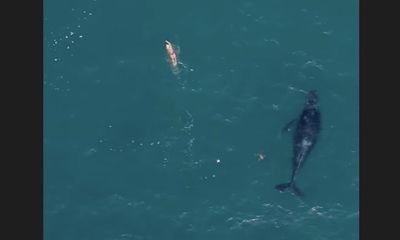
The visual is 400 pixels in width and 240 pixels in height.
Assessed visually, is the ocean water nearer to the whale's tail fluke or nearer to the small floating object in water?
the small floating object in water

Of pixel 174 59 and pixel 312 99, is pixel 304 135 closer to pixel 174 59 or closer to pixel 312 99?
pixel 312 99

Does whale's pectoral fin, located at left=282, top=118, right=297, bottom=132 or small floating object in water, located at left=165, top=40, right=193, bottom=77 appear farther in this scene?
small floating object in water, located at left=165, top=40, right=193, bottom=77

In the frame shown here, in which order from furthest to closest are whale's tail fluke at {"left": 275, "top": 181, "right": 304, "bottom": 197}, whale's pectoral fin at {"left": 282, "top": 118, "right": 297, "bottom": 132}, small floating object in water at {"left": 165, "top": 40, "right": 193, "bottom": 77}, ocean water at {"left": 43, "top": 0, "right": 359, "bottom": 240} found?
1. small floating object in water at {"left": 165, "top": 40, "right": 193, "bottom": 77}
2. whale's pectoral fin at {"left": 282, "top": 118, "right": 297, "bottom": 132}
3. whale's tail fluke at {"left": 275, "top": 181, "right": 304, "bottom": 197}
4. ocean water at {"left": 43, "top": 0, "right": 359, "bottom": 240}

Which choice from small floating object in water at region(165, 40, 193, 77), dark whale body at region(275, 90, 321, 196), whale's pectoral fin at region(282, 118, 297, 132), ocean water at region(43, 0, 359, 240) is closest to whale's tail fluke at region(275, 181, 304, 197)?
dark whale body at region(275, 90, 321, 196)

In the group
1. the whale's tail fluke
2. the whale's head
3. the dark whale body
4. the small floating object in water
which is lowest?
the whale's tail fluke

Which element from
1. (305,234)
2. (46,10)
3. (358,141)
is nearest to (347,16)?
(358,141)

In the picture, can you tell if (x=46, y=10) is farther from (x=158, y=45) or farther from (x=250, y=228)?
(x=250, y=228)

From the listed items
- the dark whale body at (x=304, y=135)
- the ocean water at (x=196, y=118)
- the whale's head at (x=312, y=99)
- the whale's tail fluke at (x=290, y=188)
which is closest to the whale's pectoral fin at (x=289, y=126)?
the dark whale body at (x=304, y=135)
